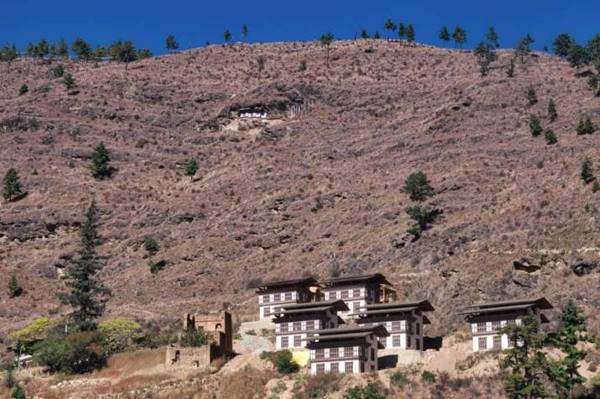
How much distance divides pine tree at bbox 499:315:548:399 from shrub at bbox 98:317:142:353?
37011mm

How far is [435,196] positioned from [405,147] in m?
30.0

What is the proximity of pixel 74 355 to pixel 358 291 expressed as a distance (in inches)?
1004

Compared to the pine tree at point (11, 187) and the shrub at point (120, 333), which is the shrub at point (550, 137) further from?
the pine tree at point (11, 187)

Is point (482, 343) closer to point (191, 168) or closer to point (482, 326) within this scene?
point (482, 326)

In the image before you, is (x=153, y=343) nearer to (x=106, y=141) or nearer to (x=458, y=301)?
(x=458, y=301)

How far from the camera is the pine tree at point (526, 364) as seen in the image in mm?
61812

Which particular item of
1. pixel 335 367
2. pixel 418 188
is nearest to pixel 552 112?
pixel 418 188

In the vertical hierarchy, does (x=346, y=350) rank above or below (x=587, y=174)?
below

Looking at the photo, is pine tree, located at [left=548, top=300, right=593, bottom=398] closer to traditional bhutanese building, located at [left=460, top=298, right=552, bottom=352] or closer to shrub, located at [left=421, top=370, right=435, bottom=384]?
traditional bhutanese building, located at [left=460, top=298, right=552, bottom=352]

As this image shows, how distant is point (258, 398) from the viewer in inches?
3041

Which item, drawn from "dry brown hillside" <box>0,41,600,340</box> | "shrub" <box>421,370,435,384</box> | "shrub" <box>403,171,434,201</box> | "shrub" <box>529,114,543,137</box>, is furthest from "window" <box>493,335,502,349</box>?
"shrub" <box>529,114,543,137</box>

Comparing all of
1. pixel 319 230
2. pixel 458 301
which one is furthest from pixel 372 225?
pixel 458 301

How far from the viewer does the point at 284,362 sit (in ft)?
267

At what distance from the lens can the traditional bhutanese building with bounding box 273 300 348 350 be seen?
86250 millimetres
